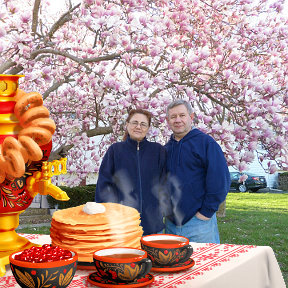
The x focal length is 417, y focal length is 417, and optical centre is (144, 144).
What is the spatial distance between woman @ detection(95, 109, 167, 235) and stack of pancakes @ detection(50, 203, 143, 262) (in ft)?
4.96

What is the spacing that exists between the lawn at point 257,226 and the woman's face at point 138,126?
4.49 metres

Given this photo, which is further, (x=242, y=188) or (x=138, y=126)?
(x=242, y=188)

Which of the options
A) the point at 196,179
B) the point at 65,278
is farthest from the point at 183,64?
the point at 65,278

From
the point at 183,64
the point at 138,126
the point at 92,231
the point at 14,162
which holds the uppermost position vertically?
the point at 183,64

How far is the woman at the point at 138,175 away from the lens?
3.50 m

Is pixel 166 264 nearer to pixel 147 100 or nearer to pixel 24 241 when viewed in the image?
pixel 24 241

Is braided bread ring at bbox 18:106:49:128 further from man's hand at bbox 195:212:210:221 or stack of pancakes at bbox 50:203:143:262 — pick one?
man's hand at bbox 195:212:210:221

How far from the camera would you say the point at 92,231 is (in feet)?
6.11

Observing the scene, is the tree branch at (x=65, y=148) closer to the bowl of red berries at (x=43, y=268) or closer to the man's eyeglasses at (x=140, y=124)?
the man's eyeglasses at (x=140, y=124)

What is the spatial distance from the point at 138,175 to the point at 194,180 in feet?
1.55

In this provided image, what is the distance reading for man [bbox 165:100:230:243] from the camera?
345 cm

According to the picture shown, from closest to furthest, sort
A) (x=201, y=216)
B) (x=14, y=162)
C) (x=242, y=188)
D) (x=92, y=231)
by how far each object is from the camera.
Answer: (x=14, y=162), (x=92, y=231), (x=201, y=216), (x=242, y=188)

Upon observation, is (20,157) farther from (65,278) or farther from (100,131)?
(100,131)

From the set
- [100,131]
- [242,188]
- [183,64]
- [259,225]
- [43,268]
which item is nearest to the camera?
[43,268]
